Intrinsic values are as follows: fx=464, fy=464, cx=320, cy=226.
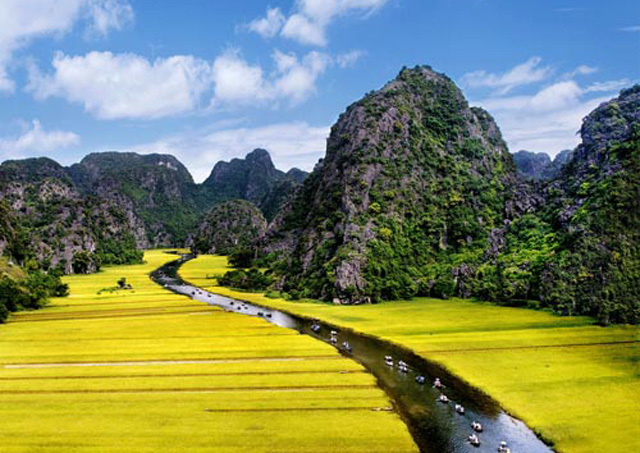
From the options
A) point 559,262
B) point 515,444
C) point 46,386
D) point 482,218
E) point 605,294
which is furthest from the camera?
point 482,218

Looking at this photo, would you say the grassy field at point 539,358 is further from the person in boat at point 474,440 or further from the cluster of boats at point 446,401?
the person in boat at point 474,440

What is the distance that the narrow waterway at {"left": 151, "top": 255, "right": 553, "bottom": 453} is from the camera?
122ft

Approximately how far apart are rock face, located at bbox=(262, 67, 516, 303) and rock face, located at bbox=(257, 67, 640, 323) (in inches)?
17.3

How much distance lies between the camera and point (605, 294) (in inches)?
3019

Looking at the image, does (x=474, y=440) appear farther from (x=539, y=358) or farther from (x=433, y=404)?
(x=539, y=358)

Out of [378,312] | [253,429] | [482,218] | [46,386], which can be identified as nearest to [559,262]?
[378,312]

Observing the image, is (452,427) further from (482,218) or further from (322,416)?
(482,218)

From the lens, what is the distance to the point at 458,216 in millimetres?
139500

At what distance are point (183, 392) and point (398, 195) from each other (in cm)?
10044

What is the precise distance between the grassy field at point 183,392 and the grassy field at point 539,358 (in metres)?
13.0

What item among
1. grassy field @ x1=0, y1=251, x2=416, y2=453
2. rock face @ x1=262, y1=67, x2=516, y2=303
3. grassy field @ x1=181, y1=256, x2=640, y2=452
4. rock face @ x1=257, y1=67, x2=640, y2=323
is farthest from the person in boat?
rock face @ x1=262, y1=67, x2=516, y2=303

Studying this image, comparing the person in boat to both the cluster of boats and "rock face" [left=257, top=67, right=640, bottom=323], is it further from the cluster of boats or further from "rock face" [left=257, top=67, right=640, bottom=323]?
"rock face" [left=257, top=67, right=640, bottom=323]

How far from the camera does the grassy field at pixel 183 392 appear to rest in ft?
121

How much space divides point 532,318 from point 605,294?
39.3 ft
